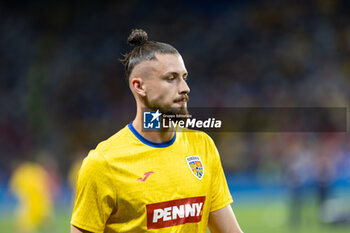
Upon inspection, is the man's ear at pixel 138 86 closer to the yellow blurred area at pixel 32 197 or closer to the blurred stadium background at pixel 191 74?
the yellow blurred area at pixel 32 197

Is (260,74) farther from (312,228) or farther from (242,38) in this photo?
(312,228)

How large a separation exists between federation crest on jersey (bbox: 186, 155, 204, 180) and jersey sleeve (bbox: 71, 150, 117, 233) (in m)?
0.49

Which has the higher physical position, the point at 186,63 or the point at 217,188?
the point at 186,63

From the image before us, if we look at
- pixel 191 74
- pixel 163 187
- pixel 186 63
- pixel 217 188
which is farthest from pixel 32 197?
pixel 163 187

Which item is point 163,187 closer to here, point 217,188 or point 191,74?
point 217,188

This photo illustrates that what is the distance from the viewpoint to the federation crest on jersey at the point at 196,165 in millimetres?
3060

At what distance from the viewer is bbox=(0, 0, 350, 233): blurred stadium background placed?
16.3 metres

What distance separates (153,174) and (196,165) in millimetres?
290

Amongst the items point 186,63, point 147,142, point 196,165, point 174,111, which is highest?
point 186,63

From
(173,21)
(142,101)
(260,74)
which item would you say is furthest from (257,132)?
(142,101)

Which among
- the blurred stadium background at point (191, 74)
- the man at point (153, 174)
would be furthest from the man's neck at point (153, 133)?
the blurred stadium background at point (191, 74)

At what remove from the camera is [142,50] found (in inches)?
121

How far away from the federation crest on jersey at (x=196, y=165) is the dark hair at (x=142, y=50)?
2.03 feet

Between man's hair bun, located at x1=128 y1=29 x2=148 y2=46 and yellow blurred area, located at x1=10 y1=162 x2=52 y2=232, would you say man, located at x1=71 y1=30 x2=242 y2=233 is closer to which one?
man's hair bun, located at x1=128 y1=29 x2=148 y2=46
